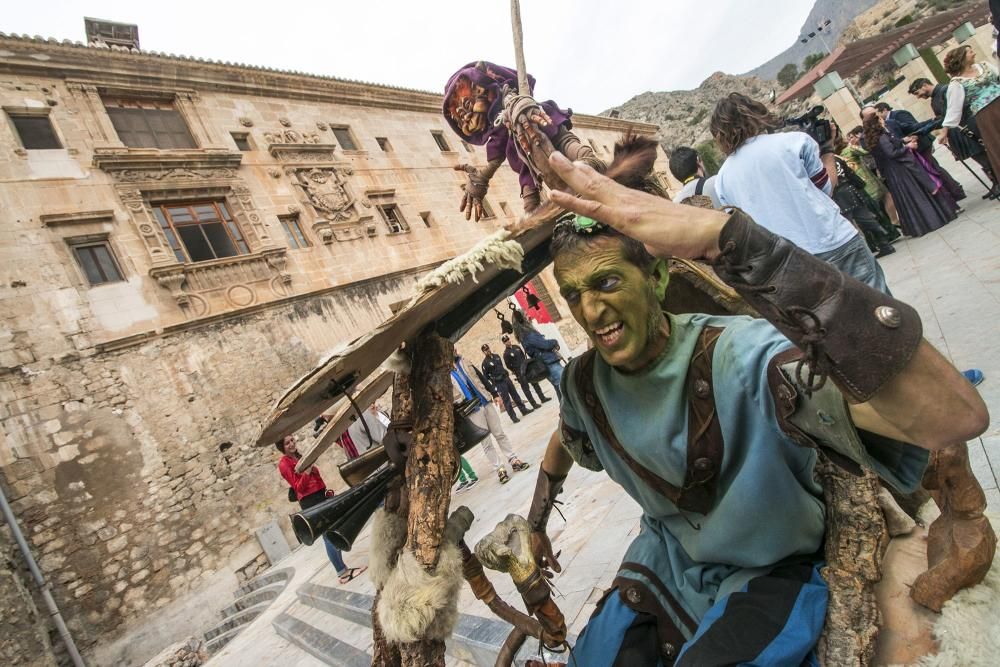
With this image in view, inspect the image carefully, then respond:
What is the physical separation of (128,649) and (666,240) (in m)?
12.1

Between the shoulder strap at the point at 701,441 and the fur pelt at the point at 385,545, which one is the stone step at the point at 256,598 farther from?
the shoulder strap at the point at 701,441

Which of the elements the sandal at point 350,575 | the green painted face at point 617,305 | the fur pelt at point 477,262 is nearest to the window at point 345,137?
the sandal at point 350,575

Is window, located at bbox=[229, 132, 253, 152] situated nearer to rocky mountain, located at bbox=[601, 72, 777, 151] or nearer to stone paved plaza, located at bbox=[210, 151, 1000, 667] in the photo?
stone paved plaza, located at bbox=[210, 151, 1000, 667]

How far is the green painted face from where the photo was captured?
1.31m

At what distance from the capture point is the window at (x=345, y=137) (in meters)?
16.2

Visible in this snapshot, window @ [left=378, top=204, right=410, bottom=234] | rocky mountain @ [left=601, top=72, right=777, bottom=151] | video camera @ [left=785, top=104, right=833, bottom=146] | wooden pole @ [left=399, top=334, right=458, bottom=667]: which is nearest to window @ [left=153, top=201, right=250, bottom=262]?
window @ [left=378, top=204, right=410, bottom=234]

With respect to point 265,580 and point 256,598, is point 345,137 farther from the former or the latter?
point 256,598

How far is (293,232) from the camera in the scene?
13.6 meters

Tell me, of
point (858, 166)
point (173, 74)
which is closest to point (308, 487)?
point (858, 166)

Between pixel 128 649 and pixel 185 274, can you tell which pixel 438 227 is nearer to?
pixel 185 274

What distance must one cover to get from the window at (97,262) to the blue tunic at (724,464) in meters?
13.0

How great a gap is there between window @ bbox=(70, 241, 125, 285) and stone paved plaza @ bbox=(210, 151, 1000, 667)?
27.5 ft

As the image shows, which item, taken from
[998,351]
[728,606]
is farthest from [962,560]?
[998,351]

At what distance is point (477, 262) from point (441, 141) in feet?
66.9
